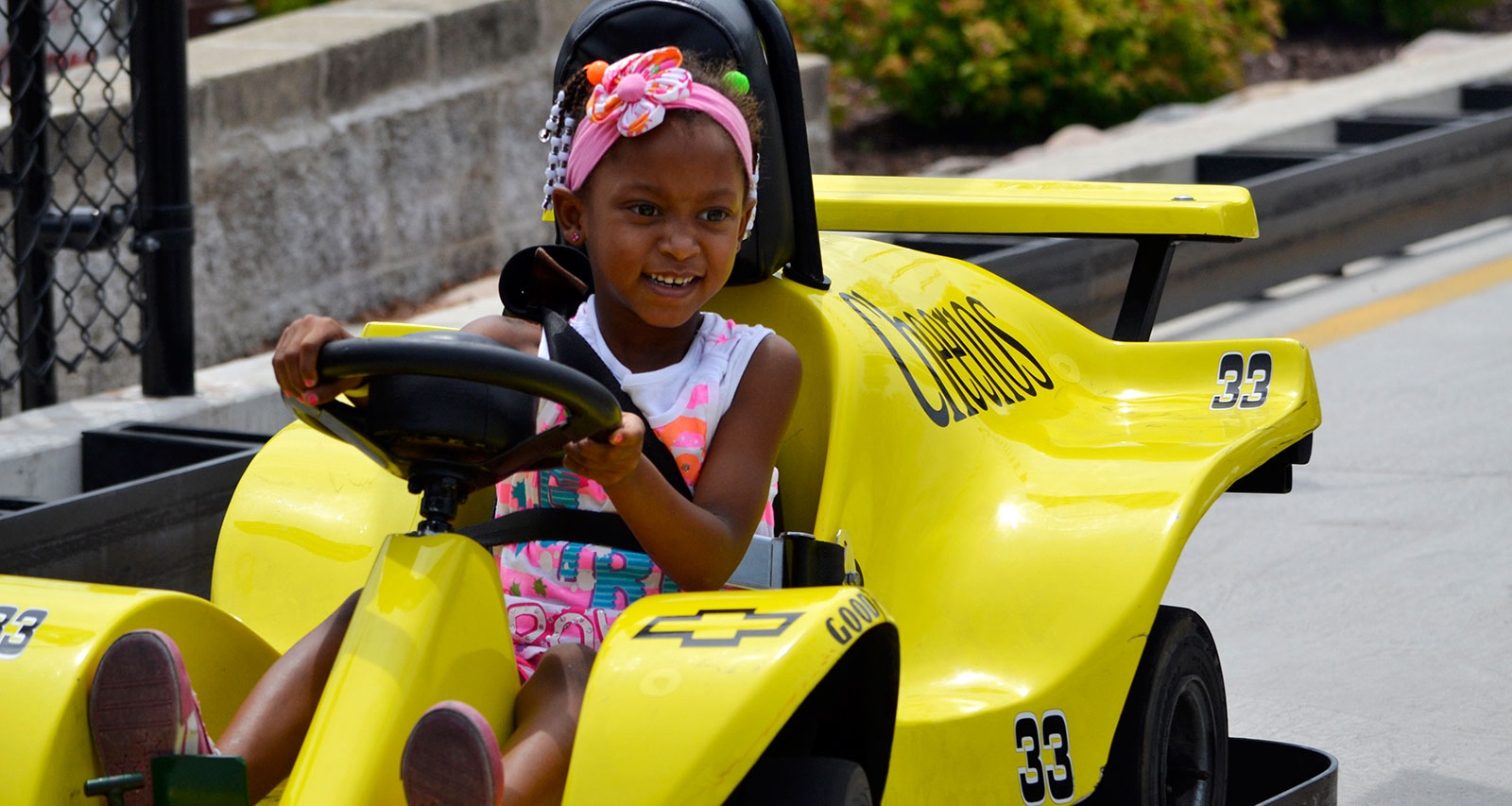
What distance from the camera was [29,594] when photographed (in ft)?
8.47

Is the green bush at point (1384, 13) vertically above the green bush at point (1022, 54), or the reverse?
the green bush at point (1384, 13)

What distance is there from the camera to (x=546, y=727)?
93.8 inches

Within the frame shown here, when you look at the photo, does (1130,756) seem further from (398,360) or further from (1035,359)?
(398,360)

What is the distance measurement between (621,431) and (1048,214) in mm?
1712

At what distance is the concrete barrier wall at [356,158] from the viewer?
7.56 meters

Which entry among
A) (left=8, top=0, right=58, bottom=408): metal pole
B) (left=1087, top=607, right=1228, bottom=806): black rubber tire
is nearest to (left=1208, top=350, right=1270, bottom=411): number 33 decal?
(left=1087, top=607, right=1228, bottom=806): black rubber tire

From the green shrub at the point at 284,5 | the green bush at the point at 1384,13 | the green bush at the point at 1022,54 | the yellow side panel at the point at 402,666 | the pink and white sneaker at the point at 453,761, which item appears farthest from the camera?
the green bush at the point at 1384,13

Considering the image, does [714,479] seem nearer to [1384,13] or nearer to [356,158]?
[356,158]

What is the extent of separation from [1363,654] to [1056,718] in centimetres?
181

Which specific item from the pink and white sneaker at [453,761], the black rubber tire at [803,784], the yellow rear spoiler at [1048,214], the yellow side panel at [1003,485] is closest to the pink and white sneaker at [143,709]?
the pink and white sneaker at [453,761]

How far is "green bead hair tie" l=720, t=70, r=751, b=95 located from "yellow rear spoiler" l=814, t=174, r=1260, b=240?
99cm

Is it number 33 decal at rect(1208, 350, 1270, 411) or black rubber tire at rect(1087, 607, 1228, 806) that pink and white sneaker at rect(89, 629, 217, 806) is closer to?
black rubber tire at rect(1087, 607, 1228, 806)

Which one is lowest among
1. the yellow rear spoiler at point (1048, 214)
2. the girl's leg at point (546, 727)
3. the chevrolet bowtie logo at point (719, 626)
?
the girl's leg at point (546, 727)

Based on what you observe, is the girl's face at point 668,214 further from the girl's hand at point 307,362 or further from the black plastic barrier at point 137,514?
the black plastic barrier at point 137,514
